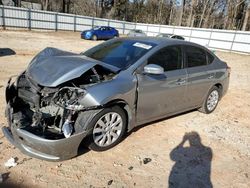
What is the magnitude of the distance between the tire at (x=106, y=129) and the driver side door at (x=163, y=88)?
0.39 meters

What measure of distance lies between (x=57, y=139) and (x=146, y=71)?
1651mm

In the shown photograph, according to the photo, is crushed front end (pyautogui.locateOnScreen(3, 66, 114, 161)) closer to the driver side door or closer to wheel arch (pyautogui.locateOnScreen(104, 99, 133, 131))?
wheel arch (pyautogui.locateOnScreen(104, 99, 133, 131))

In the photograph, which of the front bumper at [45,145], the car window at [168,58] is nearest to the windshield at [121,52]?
the car window at [168,58]

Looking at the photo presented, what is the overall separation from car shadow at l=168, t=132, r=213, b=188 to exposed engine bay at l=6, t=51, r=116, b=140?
1421 mm

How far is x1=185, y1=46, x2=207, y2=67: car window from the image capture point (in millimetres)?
4676

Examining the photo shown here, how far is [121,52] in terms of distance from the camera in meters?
4.25

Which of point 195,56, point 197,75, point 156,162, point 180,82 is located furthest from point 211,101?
point 156,162

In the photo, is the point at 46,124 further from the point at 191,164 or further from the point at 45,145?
the point at 191,164

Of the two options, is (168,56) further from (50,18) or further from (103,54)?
(50,18)

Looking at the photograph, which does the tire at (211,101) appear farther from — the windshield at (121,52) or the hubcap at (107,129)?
the hubcap at (107,129)

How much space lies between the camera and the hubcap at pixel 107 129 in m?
3.41

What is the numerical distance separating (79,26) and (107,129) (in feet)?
89.6

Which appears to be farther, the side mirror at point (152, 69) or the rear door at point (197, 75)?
the rear door at point (197, 75)

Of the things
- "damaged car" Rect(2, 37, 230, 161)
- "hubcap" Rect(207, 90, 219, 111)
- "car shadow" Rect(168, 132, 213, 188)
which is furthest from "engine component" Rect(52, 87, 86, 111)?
"hubcap" Rect(207, 90, 219, 111)
